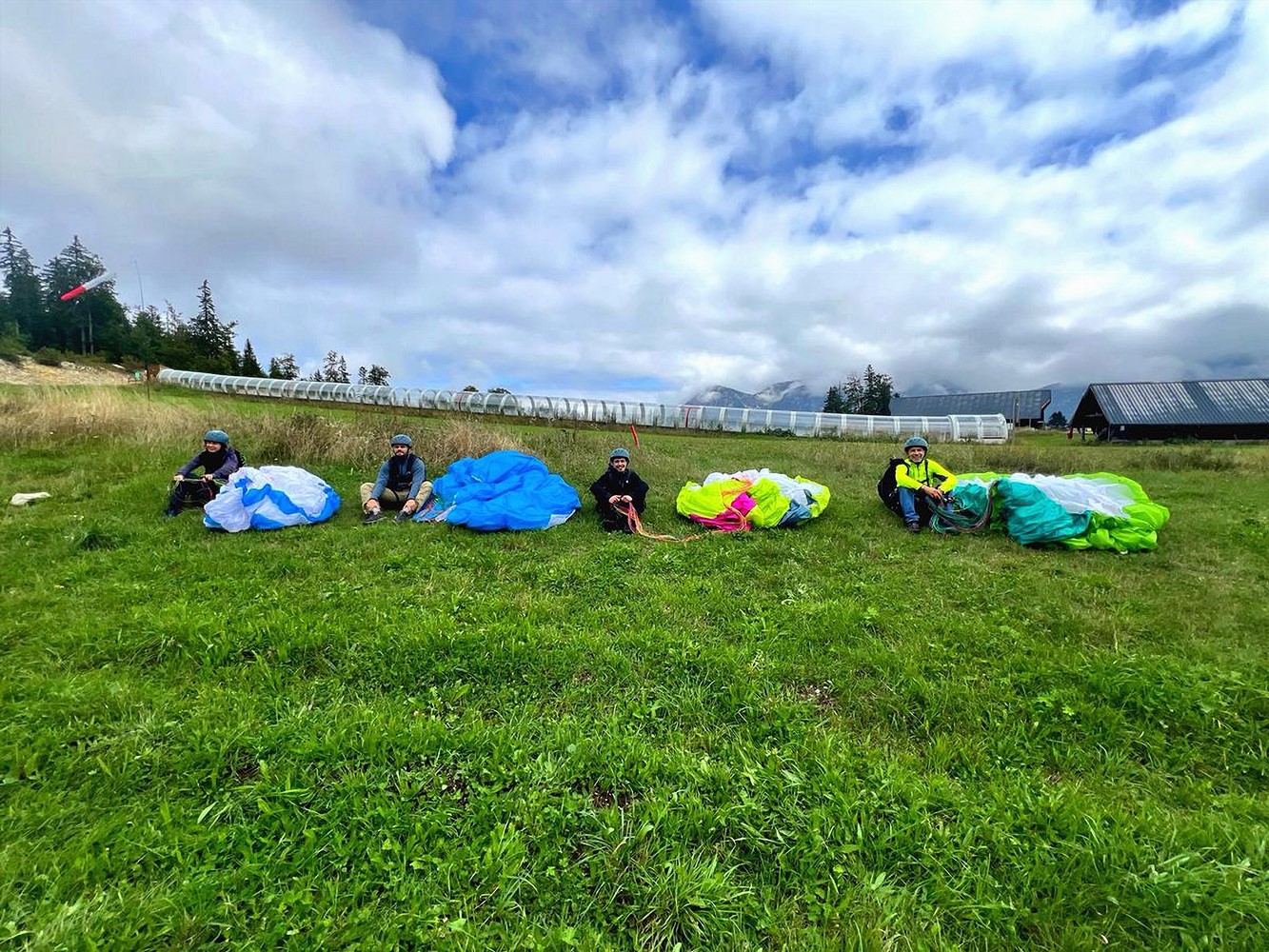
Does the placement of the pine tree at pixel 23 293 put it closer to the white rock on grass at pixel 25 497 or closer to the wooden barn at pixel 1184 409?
the white rock on grass at pixel 25 497

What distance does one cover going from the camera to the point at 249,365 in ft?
185

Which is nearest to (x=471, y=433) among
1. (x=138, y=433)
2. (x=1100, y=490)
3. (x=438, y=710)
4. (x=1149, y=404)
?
(x=138, y=433)

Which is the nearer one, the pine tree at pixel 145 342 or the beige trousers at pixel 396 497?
the beige trousers at pixel 396 497

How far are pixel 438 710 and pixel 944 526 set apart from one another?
6.98m

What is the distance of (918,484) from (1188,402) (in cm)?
3858

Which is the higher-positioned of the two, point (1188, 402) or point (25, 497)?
point (1188, 402)

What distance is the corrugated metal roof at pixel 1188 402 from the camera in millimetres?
29531

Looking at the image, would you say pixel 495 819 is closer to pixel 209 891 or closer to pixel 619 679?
pixel 209 891

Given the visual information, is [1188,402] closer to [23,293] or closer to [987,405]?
[987,405]

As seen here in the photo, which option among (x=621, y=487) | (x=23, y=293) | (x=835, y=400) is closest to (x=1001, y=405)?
(x=835, y=400)

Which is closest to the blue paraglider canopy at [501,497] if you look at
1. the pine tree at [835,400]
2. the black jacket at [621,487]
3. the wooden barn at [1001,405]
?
the black jacket at [621,487]

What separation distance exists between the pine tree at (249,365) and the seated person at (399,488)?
61517 mm

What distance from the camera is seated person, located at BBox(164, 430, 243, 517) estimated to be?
6.95m

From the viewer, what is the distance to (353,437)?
420 inches
